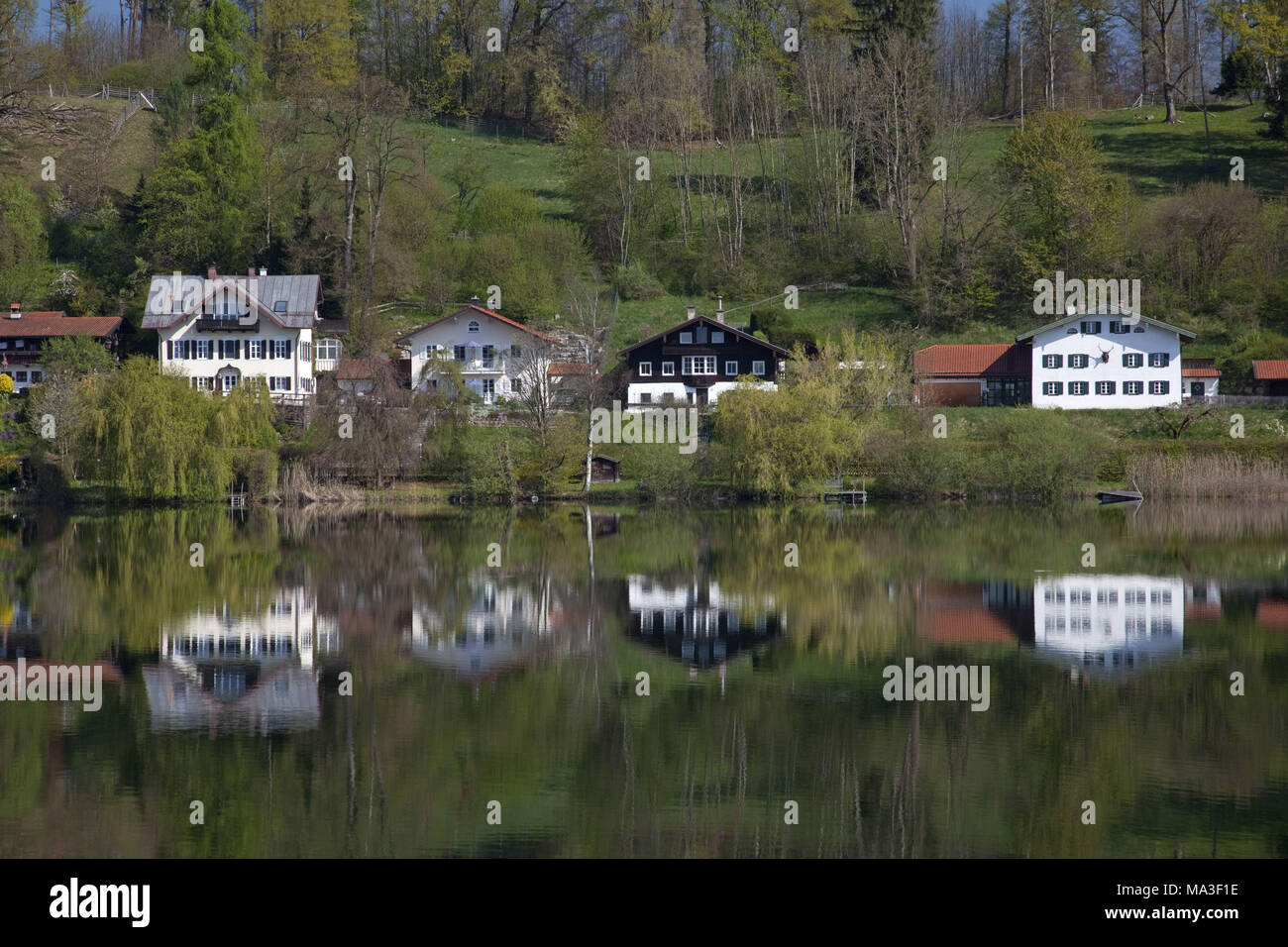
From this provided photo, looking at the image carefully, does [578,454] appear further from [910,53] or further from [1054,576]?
[910,53]

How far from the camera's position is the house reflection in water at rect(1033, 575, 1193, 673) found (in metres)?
21.2

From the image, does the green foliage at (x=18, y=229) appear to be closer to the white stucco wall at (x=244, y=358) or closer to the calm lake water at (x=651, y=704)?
the white stucco wall at (x=244, y=358)

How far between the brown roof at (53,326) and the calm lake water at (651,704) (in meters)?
30.5

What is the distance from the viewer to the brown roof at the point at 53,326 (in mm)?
62344

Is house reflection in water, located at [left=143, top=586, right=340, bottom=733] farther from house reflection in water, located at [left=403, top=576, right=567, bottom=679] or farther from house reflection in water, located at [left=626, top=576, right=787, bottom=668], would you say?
house reflection in water, located at [left=626, top=576, right=787, bottom=668]

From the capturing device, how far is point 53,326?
2480 inches

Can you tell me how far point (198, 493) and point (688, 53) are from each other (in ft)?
172

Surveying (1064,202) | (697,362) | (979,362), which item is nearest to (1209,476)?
(979,362)

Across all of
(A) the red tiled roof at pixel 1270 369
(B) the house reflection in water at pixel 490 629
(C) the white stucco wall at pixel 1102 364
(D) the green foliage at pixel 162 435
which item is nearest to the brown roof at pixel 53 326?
(D) the green foliage at pixel 162 435

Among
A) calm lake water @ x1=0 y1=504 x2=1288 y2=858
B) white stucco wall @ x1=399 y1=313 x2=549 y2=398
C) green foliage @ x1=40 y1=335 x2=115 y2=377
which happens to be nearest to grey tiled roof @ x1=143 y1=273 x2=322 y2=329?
green foliage @ x1=40 y1=335 x2=115 y2=377

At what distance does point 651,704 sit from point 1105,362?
4889 cm

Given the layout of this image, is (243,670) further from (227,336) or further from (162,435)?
(227,336)

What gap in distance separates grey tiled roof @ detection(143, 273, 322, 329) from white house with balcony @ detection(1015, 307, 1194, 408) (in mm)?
35113
